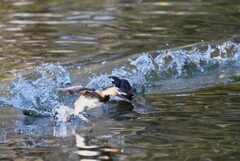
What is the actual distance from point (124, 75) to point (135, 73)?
0.49 feet

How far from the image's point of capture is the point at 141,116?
7.24m

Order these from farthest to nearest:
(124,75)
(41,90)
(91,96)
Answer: (124,75) < (41,90) < (91,96)

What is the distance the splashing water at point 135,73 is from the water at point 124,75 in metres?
0.01

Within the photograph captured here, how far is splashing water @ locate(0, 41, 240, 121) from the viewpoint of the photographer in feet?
25.7

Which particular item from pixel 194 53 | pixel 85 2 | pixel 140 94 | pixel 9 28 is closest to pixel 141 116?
pixel 140 94

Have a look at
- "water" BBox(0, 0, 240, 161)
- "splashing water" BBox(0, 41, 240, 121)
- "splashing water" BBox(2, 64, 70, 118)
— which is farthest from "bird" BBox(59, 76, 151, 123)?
"splashing water" BBox(2, 64, 70, 118)

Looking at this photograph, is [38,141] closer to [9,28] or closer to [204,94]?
[204,94]

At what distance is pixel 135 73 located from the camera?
9227mm

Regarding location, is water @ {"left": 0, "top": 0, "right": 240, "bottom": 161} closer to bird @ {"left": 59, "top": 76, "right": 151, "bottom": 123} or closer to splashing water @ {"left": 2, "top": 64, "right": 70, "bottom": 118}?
splashing water @ {"left": 2, "top": 64, "right": 70, "bottom": 118}

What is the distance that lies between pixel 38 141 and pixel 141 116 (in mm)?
1240

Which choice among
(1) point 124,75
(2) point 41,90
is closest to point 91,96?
(2) point 41,90

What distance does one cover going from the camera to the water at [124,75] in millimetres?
6188

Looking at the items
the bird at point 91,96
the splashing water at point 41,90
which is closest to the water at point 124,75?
the splashing water at point 41,90

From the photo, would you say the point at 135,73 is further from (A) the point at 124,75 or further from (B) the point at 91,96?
(B) the point at 91,96
